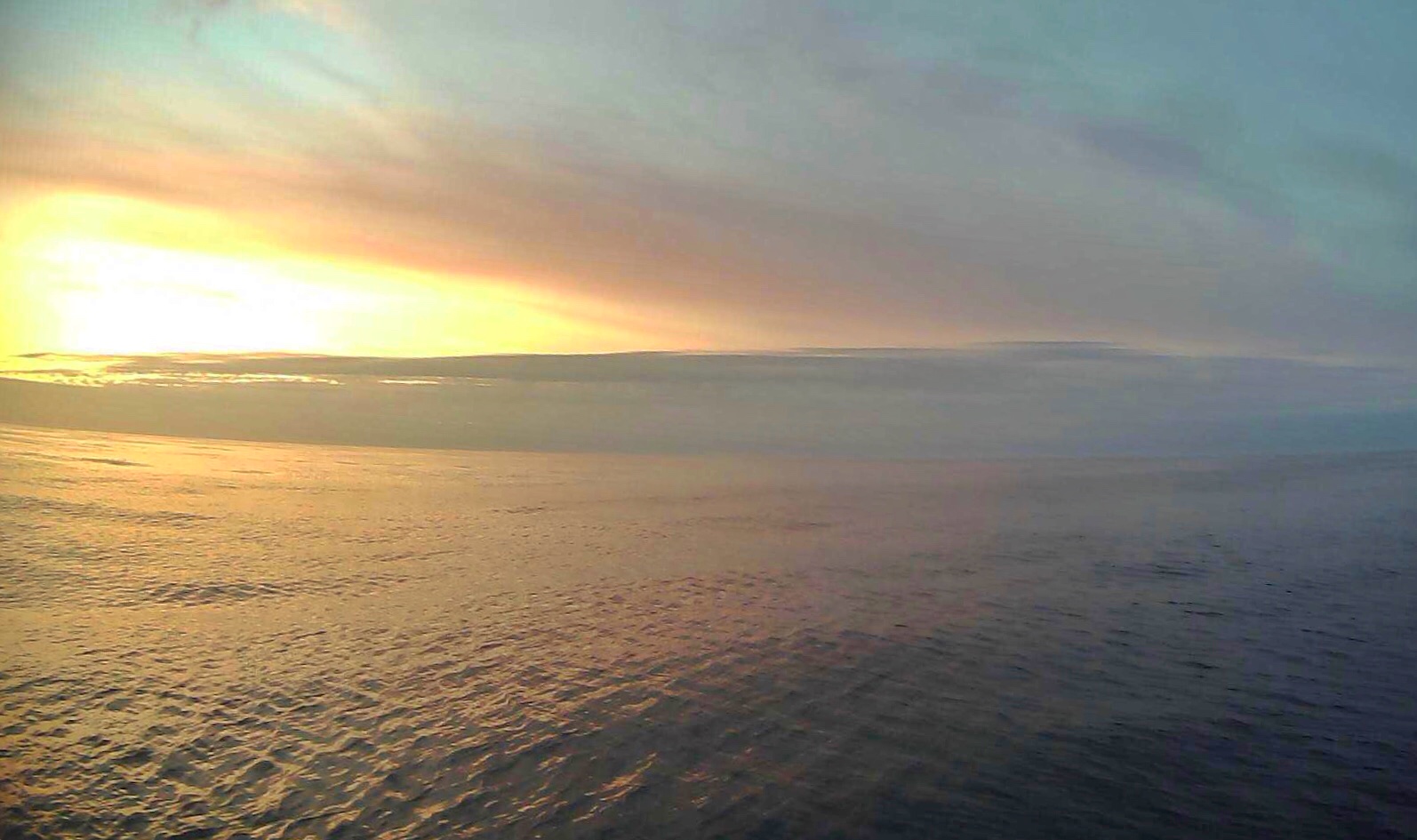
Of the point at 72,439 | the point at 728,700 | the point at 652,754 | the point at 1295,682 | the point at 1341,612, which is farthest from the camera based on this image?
the point at 72,439

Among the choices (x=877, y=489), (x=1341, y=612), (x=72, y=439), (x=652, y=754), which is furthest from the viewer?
(x=72, y=439)

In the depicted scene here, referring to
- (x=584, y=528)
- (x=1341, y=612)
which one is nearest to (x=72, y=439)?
(x=584, y=528)

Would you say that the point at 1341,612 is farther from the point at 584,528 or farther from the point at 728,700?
the point at 584,528

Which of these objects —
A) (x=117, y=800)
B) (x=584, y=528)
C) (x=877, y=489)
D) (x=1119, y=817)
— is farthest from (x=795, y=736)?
(x=877, y=489)

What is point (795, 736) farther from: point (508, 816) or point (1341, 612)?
point (1341, 612)

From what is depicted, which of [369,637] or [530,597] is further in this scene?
[530,597]

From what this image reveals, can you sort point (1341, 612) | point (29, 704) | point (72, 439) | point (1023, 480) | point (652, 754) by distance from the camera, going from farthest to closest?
1. point (72, 439)
2. point (1023, 480)
3. point (1341, 612)
4. point (29, 704)
5. point (652, 754)
